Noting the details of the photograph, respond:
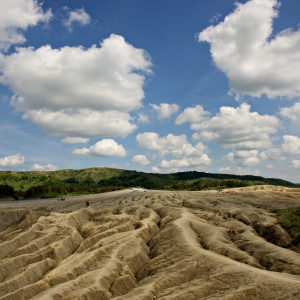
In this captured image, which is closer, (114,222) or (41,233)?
(41,233)

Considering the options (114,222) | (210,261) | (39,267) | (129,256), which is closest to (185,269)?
(210,261)

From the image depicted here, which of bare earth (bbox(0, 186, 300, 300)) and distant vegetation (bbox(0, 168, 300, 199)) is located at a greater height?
distant vegetation (bbox(0, 168, 300, 199))

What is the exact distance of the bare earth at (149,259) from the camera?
1477 centimetres

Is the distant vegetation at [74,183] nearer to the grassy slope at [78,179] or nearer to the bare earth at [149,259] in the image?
the grassy slope at [78,179]

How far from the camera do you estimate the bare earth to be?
48.5 feet

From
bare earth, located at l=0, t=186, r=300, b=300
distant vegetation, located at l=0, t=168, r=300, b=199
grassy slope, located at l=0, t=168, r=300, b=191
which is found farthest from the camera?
grassy slope, located at l=0, t=168, r=300, b=191

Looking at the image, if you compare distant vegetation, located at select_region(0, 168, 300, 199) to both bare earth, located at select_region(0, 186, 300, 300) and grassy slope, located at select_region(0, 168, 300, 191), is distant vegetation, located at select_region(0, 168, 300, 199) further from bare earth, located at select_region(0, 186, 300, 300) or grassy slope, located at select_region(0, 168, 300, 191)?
bare earth, located at select_region(0, 186, 300, 300)

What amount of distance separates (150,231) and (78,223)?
937 centimetres

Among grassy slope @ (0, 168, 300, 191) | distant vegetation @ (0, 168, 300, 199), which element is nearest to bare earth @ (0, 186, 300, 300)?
distant vegetation @ (0, 168, 300, 199)

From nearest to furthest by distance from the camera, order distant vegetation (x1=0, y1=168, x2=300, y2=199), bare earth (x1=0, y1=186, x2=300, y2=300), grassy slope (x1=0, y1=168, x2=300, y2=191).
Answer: bare earth (x1=0, y1=186, x2=300, y2=300), distant vegetation (x1=0, y1=168, x2=300, y2=199), grassy slope (x1=0, y1=168, x2=300, y2=191)

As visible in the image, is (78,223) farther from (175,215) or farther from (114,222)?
(175,215)

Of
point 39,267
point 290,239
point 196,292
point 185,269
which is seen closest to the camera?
point 196,292

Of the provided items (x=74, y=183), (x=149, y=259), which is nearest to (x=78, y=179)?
(x=74, y=183)

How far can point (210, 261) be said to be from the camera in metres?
17.1
